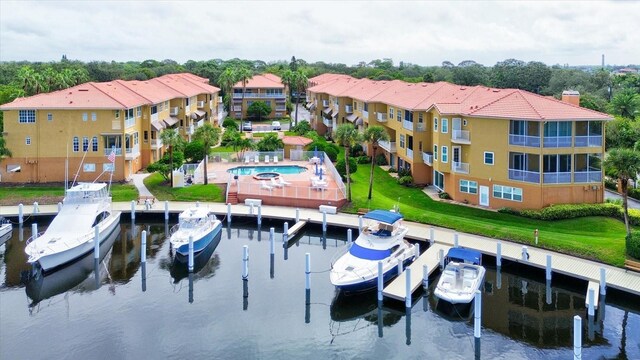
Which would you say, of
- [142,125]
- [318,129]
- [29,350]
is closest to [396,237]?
[29,350]

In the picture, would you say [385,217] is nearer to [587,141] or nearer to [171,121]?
[587,141]

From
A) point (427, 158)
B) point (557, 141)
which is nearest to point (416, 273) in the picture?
Result: point (557, 141)

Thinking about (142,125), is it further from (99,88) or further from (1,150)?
(1,150)

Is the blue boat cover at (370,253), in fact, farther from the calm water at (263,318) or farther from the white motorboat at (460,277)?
the white motorboat at (460,277)

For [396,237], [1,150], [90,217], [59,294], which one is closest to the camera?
[59,294]

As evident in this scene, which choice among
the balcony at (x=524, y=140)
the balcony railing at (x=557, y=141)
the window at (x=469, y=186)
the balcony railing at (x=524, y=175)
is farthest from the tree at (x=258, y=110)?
the balcony railing at (x=557, y=141)

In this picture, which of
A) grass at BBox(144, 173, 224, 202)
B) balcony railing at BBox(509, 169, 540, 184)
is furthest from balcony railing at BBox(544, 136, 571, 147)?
grass at BBox(144, 173, 224, 202)

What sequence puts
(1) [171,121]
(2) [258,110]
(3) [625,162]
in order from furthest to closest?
(2) [258,110]
(1) [171,121]
(3) [625,162]
